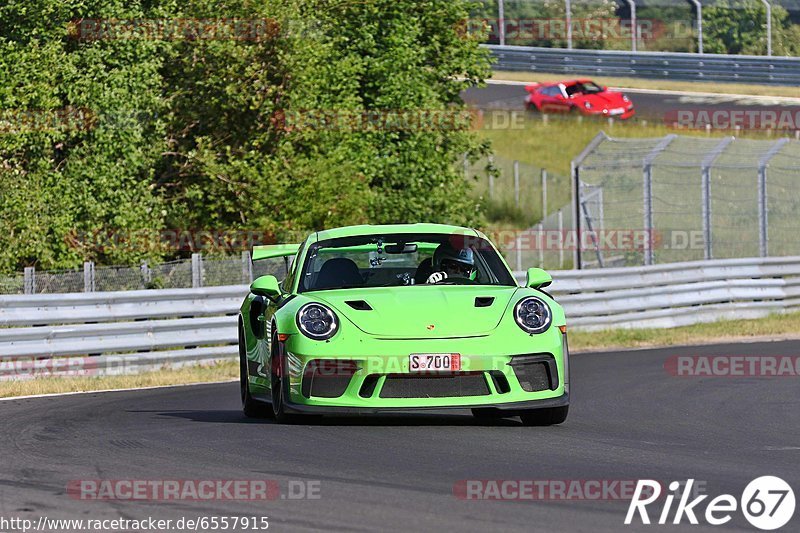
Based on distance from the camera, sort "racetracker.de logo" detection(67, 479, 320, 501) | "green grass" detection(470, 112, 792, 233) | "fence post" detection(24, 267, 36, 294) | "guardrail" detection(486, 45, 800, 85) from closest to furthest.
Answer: "racetracker.de logo" detection(67, 479, 320, 501), "fence post" detection(24, 267, 36, 294), "green grass" detection(470, 112, 792, 233), "guardrail" detection(486, 45, 800, 85)

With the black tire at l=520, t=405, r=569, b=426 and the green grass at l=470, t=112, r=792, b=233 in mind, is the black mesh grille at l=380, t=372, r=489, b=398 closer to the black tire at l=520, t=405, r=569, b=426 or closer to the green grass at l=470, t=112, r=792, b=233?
the black tire at l=520, t=405, r=569, b=426

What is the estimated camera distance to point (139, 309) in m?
16.6

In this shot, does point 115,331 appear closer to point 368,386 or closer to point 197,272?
point 197,272

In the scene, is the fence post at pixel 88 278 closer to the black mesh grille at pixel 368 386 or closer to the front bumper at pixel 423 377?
the front bumper at pixel 423 377

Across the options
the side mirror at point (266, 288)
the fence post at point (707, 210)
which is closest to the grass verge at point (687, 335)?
the fence post at point (707, 210)

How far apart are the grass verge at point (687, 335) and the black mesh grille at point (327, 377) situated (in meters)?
11.0

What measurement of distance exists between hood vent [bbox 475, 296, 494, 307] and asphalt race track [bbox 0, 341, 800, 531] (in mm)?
730

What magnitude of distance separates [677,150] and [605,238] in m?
3.09

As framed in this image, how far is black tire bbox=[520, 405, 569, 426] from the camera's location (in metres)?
8.97

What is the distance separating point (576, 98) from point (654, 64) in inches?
154

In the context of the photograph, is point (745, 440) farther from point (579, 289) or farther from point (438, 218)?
point (438, 218)

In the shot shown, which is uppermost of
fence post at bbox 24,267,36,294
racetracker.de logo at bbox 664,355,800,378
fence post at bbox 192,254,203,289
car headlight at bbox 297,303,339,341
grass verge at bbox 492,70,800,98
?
car headlight at bbox 297,303,339,341

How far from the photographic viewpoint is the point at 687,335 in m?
20.3

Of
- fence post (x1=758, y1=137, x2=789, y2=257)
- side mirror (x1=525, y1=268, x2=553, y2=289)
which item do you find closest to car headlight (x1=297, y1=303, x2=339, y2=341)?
side mirror (x1=525, y1=268, x2=553, y2=289)
